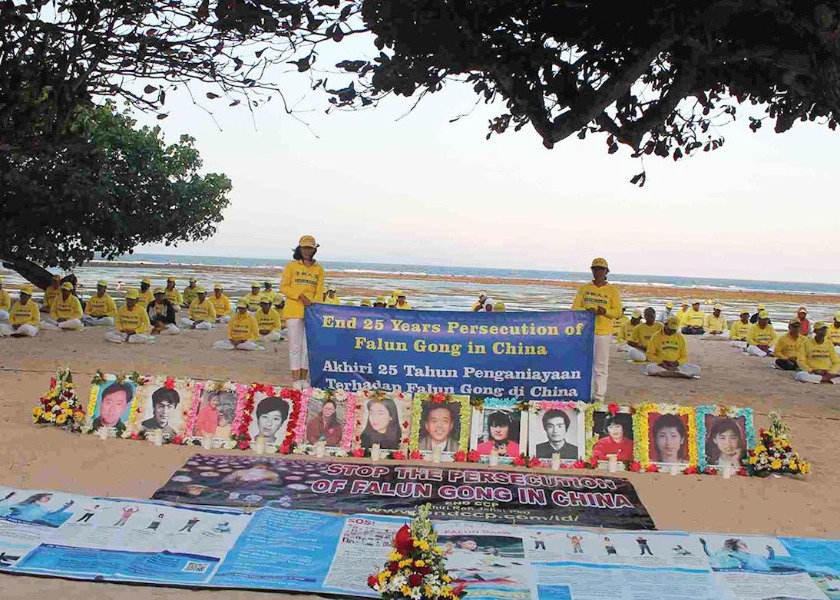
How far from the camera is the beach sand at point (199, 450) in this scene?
20.3ft

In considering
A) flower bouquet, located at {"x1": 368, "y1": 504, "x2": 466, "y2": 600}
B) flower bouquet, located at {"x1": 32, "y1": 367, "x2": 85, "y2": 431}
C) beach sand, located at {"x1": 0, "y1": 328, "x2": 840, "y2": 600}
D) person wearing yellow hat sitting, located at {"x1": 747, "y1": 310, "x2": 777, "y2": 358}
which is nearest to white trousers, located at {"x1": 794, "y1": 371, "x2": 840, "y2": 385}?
beach sand, located at {"x1": 0, "y1": 328, "x2": 840, "y2": 600}

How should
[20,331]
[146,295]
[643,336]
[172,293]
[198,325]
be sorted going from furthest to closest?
[172,293] < [198,325] < [146,295] < [643,336] < [20,331]

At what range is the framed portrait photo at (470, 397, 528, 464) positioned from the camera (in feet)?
25.1

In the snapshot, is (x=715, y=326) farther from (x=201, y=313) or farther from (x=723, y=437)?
(x=723, y=437)

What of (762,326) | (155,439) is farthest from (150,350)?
(762,326)

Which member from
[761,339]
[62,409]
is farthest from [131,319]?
[761,339]

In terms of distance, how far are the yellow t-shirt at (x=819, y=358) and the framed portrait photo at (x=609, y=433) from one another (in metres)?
9.11

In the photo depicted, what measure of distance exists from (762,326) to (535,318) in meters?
12.4

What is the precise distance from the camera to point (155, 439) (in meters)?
7.82

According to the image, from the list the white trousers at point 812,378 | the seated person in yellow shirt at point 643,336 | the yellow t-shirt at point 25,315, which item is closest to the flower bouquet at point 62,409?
the yellow t-shirt at point 25,315

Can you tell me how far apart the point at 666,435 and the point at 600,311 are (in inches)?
91.3

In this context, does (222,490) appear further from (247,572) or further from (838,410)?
(838,410)

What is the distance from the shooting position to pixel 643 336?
17125 millimetres

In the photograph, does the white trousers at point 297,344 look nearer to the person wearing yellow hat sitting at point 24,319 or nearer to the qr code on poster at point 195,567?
the qr code on poster at point 195,567
